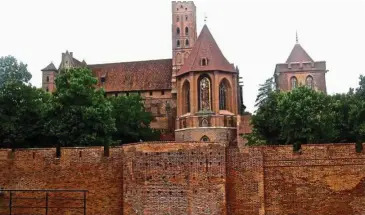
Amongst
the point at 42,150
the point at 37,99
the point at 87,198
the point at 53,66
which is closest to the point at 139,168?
the point at 87,198

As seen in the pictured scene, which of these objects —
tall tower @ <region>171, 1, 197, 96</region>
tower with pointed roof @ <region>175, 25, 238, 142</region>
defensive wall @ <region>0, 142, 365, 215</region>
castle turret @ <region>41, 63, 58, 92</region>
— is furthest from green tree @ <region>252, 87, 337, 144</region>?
castle turret @ <region>41, 63, 58, 92</region>

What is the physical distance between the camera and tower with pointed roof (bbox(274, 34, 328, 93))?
186ft

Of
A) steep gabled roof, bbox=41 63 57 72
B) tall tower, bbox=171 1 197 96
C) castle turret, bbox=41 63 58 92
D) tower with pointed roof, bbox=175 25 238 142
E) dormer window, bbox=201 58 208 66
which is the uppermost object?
tall tower, bbox=171 1 197 96

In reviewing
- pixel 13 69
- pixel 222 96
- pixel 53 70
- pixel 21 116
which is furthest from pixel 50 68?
pixel 21 116

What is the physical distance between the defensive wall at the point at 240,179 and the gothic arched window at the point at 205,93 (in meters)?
28.1

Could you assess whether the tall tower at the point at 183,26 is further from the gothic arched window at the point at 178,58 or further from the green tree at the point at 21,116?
the green tree at the point at 21,116

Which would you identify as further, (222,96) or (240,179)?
(222,96)

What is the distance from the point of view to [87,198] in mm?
22703

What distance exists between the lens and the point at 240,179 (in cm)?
2152

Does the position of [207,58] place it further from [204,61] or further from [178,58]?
[178,58]

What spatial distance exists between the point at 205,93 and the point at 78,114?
63.6ft

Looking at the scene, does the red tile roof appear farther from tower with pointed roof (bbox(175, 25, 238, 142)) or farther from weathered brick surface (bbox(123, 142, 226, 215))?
weathered brick surface (bbox(123, 142, 226, 215))

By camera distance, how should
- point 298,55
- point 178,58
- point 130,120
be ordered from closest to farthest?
point 130,120 → point 298,55 → point 178,58

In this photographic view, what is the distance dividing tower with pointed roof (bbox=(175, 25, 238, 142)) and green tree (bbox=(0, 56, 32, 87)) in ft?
50.0
